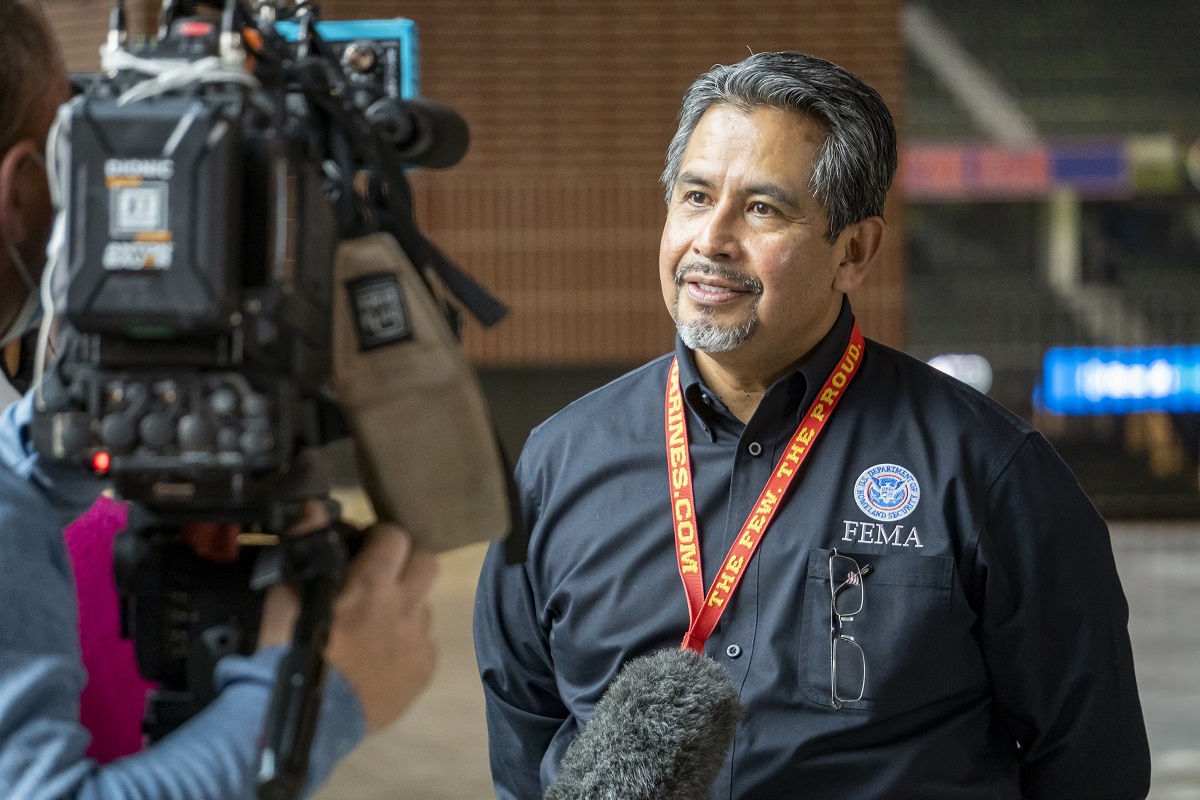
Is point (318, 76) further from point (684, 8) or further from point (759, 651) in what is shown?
point (684, 8)

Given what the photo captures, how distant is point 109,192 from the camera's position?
3.00 feet

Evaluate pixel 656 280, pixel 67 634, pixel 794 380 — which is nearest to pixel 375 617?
pixel 67 634

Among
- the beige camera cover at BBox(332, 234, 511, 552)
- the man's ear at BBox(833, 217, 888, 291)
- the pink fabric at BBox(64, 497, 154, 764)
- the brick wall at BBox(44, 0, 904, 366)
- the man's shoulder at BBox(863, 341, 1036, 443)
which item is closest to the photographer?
the beige camera cover at BBox(332, 234, 511, 552)

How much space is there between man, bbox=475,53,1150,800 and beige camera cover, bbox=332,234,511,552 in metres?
0.76

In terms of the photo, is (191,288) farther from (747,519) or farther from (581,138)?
(581,138)

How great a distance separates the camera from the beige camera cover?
1.04m

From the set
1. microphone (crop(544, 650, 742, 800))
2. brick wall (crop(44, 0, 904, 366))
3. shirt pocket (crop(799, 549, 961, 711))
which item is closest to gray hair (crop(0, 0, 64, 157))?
microphone (crop(544, 650, 742, 800))

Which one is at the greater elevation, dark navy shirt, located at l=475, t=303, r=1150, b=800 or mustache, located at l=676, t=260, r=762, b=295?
mustache, located at l=676, t=260, r=762, b=295

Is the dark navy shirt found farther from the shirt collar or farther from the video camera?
the video camera

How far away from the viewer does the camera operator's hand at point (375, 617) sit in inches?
41.9

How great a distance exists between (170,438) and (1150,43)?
15.6m

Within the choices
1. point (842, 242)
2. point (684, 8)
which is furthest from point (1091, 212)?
point (842, 242)

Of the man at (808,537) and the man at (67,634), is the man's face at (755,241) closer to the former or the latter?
the man at (808,537)

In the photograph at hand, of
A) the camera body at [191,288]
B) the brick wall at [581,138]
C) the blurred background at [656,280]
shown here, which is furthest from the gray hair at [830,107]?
the brick wall at [581,138]
